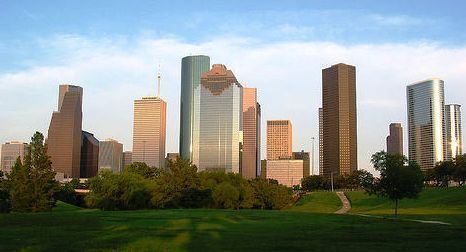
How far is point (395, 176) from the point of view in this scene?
190 ft

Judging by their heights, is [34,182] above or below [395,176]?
below

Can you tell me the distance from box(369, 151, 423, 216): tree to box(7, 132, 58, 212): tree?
141ft

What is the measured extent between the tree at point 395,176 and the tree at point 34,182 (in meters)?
43.0

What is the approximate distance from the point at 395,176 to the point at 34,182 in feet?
151

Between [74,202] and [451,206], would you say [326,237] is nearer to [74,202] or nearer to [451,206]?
[451,206]

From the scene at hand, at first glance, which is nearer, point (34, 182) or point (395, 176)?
point (395, 176)

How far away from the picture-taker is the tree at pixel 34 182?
234 ft

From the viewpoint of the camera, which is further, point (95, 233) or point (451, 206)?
point (451, 206)

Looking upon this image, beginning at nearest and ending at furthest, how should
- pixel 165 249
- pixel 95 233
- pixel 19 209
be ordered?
pixel 165 249 < pixel 95 233 < pixel 19 209

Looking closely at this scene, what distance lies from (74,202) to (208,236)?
97.1m

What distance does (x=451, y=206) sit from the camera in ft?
285

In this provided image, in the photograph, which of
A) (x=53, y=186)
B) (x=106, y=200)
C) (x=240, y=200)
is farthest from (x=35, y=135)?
(x=240, y=200)

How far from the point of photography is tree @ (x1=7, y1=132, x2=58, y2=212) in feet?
234

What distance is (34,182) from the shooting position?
7206 cm
